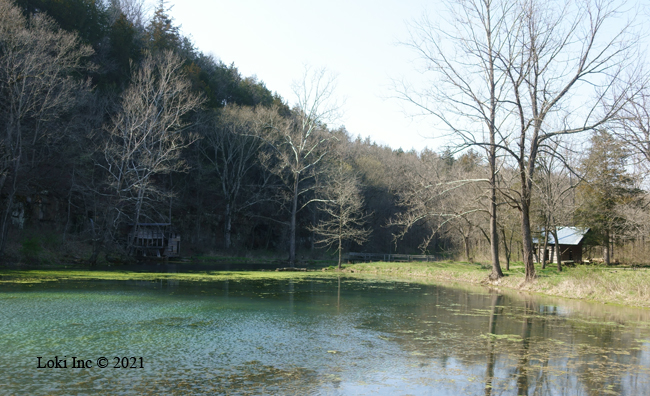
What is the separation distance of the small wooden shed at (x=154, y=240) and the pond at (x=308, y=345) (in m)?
21.6

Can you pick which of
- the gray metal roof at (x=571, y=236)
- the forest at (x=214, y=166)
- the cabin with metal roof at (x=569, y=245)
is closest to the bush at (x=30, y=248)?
the forest at (x=214, y=166)

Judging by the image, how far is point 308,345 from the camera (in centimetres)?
1033

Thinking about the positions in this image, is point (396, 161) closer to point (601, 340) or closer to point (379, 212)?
point (379, 212)

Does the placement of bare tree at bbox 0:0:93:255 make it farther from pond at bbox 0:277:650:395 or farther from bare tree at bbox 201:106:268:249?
bare tree at bbox 201:106:268:249

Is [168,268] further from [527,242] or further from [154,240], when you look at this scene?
[527,242]

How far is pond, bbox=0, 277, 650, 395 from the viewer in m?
7.61

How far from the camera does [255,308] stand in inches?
600

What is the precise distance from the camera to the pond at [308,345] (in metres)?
7.61

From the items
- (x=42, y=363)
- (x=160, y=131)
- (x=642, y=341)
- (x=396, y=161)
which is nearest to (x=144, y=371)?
(x=42, y=363)

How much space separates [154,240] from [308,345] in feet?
111

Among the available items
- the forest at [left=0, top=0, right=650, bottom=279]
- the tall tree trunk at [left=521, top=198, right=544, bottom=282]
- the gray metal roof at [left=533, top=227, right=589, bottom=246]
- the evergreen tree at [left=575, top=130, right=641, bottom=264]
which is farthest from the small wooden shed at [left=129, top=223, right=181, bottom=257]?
the gray metal roof at [left=533, top=227, right=589, bottom=246]

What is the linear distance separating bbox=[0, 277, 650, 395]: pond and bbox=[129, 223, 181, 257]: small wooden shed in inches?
849

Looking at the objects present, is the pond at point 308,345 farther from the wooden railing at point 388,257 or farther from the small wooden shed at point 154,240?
the wooden railing at point 388,257

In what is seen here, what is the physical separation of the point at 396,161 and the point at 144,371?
221 ft
